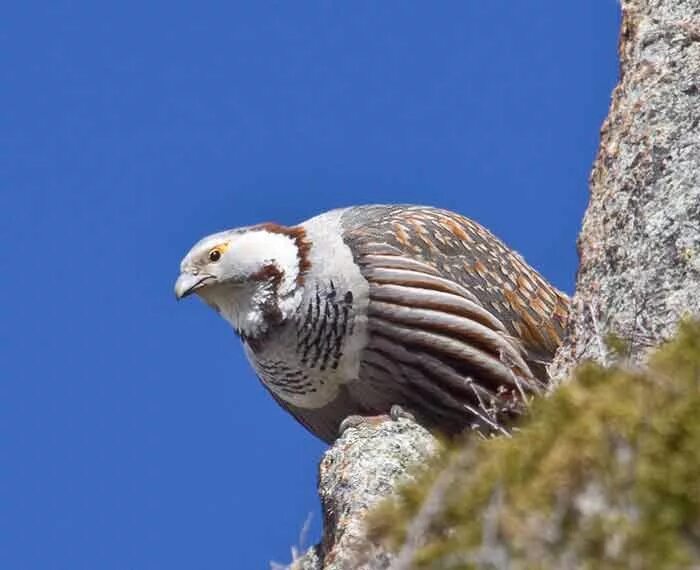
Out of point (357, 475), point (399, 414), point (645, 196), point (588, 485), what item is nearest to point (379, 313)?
point (399, 414)

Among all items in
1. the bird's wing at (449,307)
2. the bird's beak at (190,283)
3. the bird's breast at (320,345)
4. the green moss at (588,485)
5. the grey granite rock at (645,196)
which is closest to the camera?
the green moss at (588,485)

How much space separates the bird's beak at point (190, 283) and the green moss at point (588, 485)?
17.6ft

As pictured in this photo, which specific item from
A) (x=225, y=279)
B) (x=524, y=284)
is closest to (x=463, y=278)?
(x=524, y=284)

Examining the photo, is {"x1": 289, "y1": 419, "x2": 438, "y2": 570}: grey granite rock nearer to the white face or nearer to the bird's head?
the bird's head

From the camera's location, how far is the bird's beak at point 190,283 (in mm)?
11258

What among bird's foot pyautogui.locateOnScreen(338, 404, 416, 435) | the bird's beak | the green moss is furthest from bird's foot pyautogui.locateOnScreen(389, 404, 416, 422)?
the green moss

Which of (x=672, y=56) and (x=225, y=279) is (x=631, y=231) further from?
(x=225, y=279)

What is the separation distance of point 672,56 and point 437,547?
4431 mm

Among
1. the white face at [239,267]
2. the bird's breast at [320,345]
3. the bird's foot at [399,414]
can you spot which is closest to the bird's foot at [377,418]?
the bird's foot at [399,414]

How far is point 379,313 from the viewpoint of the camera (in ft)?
35.3

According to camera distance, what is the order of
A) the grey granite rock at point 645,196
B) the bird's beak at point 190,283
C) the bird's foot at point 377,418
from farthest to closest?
1. the bird's beak at point 190,283
2. the bird's foot at point 377,418
3. the grey granite rock at point 645,196

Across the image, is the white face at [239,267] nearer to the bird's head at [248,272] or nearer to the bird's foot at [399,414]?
the bird's head at [248,272]

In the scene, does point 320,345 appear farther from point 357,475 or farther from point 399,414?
point 357,475

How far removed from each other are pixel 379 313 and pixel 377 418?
23.4 inches
